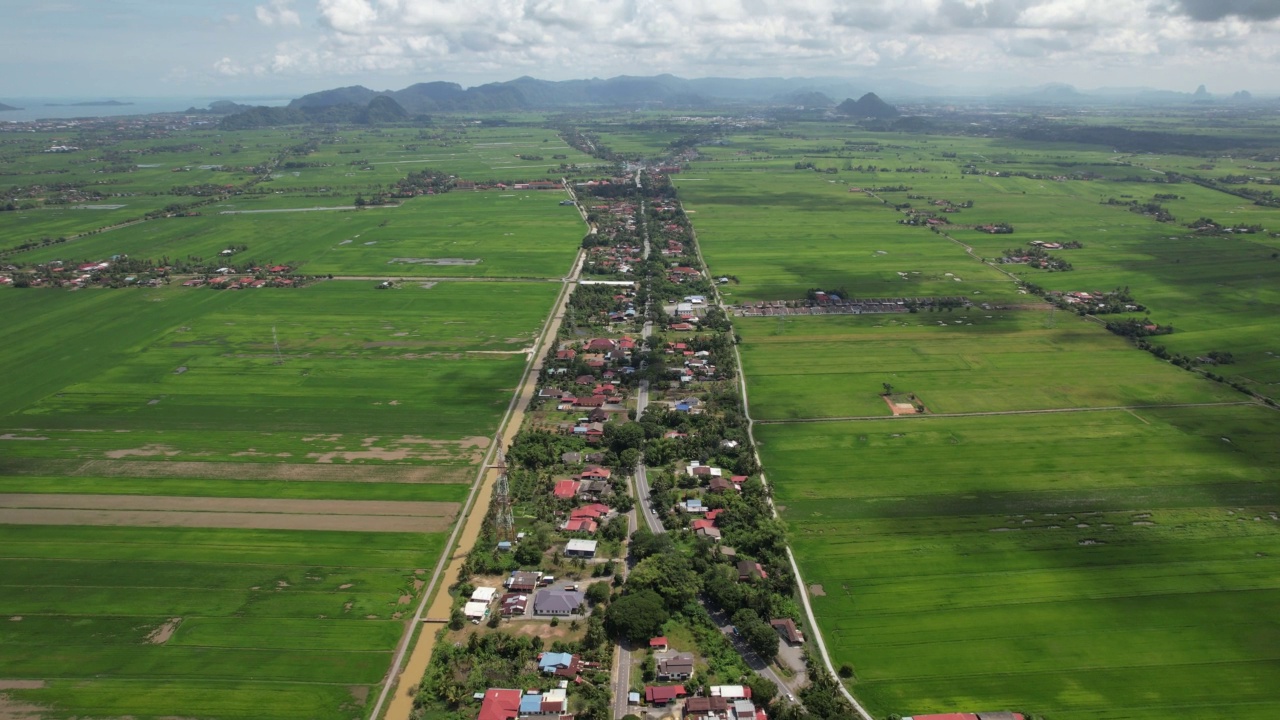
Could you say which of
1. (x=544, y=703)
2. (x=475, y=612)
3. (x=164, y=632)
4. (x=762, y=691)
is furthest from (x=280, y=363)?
(x=762, y=691)

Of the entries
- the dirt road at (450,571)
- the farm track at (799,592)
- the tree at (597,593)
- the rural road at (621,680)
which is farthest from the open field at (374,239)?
the rural road at (621,680)

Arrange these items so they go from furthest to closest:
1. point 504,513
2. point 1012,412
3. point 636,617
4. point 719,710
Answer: point 1012,412 → point 504,513 → point 636,617 → point 719,710

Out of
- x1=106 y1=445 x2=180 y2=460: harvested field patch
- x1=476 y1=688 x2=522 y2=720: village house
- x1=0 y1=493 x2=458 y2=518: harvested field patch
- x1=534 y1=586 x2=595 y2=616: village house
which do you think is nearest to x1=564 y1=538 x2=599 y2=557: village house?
x1=534 y1=586 x2=595 y2=616: village house

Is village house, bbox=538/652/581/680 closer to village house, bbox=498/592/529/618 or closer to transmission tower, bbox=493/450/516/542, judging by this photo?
village house, bbox=498/592/529/618

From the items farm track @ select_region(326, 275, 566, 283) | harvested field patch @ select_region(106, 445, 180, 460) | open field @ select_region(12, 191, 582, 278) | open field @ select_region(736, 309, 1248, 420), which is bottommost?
harvested field patch @ select_region(106, 445, 180, 460)

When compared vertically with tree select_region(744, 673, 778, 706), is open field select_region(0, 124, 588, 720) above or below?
above

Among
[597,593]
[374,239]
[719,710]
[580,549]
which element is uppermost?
[374,239]

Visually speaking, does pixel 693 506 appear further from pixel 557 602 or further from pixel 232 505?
pixel 232 505
